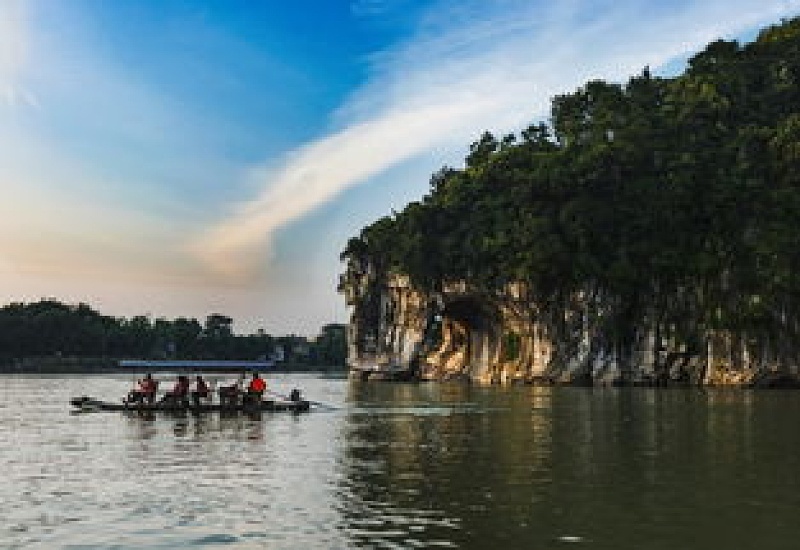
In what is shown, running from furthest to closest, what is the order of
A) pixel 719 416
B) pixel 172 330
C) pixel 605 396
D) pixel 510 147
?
pixel 172 330, pixel 510 147, pixel 605 396, pixel 719 416

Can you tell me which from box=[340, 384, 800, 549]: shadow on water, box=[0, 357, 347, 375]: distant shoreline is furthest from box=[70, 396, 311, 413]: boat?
box=[0, 357, 347, 375]: distant shoreline

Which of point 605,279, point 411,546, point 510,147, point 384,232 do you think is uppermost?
point 510,147

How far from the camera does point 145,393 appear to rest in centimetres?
3941

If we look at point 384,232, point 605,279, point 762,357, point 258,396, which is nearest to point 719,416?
point 258,396

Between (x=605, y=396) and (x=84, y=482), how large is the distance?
4010cm

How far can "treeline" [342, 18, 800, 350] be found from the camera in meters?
70.5

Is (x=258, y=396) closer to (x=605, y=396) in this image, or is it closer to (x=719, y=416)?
(x=719, y=416)

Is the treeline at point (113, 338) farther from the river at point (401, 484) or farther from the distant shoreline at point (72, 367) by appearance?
the river at point (401, 484)

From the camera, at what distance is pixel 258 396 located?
39.3m

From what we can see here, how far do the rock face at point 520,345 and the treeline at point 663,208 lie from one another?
0.96 metres

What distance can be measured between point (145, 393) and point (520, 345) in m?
50.5

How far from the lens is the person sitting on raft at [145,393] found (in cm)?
3909

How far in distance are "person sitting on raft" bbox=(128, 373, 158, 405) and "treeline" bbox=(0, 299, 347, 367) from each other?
119m

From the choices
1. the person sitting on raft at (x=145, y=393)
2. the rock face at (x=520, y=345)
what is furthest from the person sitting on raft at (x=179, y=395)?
the rock face at (x=520, y=345)
